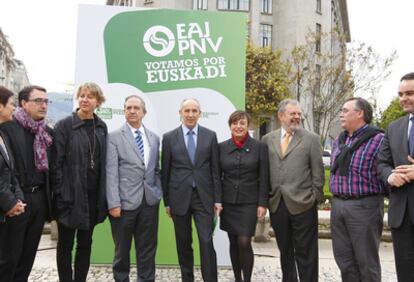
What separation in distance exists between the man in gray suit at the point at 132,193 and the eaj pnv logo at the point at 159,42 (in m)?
1.62

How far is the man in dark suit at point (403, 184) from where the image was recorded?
3877 mm

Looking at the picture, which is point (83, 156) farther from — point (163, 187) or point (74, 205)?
point (163, 187)

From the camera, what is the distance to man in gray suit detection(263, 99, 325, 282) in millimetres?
4832

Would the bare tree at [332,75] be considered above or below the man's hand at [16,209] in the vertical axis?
above

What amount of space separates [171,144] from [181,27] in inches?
80.4

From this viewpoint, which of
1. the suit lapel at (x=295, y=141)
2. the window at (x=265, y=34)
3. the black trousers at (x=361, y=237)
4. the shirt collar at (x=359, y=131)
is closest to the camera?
the black trousers at (x=361, y=237)

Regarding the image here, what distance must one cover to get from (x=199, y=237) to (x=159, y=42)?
2.81 meters

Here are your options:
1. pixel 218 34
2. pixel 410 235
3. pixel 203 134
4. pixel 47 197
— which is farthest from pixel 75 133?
pixel 410 235

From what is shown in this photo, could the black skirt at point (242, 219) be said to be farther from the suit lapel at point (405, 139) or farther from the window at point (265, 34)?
the window at point (265, 34)

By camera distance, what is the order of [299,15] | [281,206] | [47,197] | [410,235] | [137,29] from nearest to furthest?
[410,235]
[47,197]
[281,206]
[137,29]
[299,15]

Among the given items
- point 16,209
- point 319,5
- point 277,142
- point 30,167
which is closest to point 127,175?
point 30,167

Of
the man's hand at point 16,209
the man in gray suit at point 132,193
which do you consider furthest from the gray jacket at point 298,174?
the man's hand at point 16,209

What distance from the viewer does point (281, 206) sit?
4.93m

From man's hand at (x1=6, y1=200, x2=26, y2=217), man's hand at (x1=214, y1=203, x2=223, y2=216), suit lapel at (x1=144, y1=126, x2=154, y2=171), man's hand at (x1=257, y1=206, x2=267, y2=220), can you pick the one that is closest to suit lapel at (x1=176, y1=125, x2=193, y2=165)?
suit lapel at (x1=144, y1=126, x2=154, y2=171)
